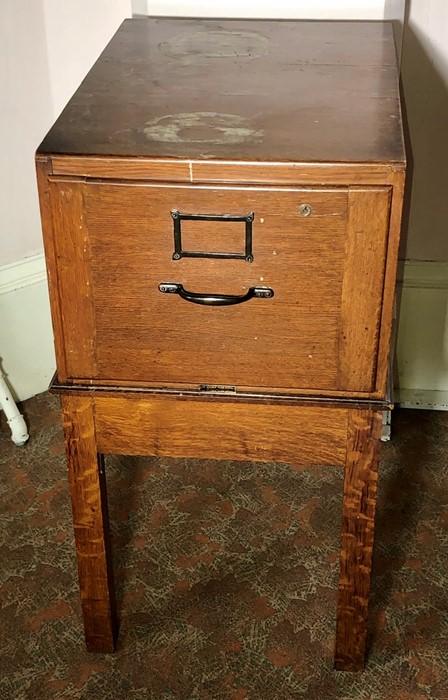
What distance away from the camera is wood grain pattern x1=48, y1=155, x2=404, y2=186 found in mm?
1189

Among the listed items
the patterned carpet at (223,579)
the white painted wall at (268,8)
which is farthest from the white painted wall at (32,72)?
the patterned carpet at (223,579)

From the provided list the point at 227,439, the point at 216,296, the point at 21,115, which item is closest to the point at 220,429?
the point at 227,439

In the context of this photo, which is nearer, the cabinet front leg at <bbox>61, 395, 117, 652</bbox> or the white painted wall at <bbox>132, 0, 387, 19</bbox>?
the cabinet front leg at <bbox>61, 395, 117, 652</bbox>

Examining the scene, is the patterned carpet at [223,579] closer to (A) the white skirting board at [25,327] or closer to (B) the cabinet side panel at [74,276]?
Result: (A) the white skirting board at [25,327]

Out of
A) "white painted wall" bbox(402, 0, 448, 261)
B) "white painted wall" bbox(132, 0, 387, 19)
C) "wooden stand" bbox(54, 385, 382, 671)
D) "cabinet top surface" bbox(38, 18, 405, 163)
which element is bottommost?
"wooden stand" bbox(54, 385, 382, 671)

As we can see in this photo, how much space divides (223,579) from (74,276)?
762 millimetres

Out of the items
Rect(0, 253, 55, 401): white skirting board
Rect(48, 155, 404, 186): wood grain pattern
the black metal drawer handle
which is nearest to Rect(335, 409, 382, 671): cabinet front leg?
the black metal drawer handle

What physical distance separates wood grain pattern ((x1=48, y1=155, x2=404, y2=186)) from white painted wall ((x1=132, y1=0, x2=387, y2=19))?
0.72 m

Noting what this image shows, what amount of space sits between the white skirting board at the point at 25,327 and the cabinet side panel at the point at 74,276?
33.9 inches

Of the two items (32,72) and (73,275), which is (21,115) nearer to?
(32,72)

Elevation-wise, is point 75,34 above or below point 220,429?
above

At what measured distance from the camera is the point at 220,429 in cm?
143

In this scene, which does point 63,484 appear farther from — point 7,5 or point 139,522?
point 7,5

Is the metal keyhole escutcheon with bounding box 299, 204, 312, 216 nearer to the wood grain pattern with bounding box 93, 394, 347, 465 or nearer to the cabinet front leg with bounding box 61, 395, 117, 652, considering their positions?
the wood grain pattern with bounding box 93, 394, 347, 465
